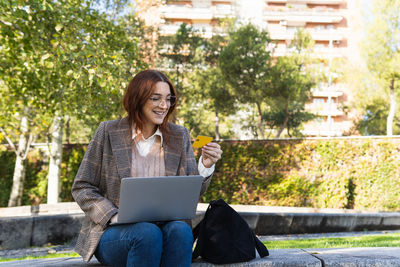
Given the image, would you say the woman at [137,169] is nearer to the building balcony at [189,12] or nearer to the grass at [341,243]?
the grass at [341,243]

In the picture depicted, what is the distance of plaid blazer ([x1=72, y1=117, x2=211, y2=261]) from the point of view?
105 inches

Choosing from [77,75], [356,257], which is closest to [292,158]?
[77,75]

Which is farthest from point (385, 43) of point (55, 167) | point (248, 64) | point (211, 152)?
point (211, 152)

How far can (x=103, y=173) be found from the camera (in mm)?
2826

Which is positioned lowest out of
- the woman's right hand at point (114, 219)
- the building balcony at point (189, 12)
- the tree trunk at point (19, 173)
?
the tree trunk at point (19, 173)

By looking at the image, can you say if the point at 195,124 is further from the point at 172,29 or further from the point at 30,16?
the point at 30,16

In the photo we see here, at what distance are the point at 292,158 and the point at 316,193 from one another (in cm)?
124

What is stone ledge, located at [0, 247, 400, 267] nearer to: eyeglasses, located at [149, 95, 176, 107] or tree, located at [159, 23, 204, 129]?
eyeglasses, located at [149, 95, 176, 107]

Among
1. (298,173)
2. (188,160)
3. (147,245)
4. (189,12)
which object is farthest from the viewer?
(189,12)

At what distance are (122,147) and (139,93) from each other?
390 mm

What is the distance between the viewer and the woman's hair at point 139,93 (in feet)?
9.51

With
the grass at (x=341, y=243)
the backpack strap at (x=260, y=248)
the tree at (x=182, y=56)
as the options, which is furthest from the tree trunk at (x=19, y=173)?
the backpack strap at (x=260, y=248)

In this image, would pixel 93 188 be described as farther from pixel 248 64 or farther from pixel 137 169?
pixel 248 64

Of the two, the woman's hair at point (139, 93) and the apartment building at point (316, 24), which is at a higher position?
the apartment building at point (316, 24)
